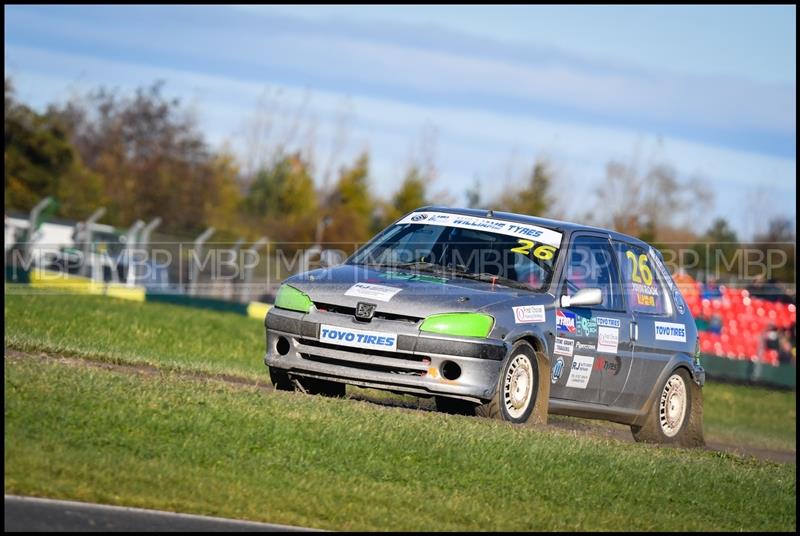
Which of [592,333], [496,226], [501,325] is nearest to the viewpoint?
[501,325]

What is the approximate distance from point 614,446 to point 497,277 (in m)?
1.64

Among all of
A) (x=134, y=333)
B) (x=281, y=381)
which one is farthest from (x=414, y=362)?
(x=134, y=333)

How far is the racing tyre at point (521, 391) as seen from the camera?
9742mm

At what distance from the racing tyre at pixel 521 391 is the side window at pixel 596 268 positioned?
103 cm

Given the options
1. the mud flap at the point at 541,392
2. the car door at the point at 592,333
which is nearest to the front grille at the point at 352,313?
the mud flap at the point at 541,392

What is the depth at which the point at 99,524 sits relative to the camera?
616 cm

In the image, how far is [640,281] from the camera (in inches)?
461

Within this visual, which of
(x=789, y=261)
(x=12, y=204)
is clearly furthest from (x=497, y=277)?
(x=789, y=261)

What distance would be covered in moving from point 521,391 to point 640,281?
7.27ft

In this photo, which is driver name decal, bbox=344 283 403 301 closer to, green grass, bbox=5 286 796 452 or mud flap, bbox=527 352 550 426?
mud flap, bbox=527 352 550 426

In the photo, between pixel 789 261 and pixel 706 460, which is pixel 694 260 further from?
pixel 706 460

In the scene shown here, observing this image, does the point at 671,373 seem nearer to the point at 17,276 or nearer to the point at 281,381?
the point at 281,381

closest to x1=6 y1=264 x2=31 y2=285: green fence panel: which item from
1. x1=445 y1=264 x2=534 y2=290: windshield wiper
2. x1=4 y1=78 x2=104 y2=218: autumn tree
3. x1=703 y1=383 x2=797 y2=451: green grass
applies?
x1=703 y1=383 x2=797 y2=451: green grass

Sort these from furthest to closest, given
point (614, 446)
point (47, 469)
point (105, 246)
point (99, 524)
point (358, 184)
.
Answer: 1. point (358, 184)
2. point (105, 246)
3. point (614, 446)
4. point (47, 469)
5. point (99, 524)
